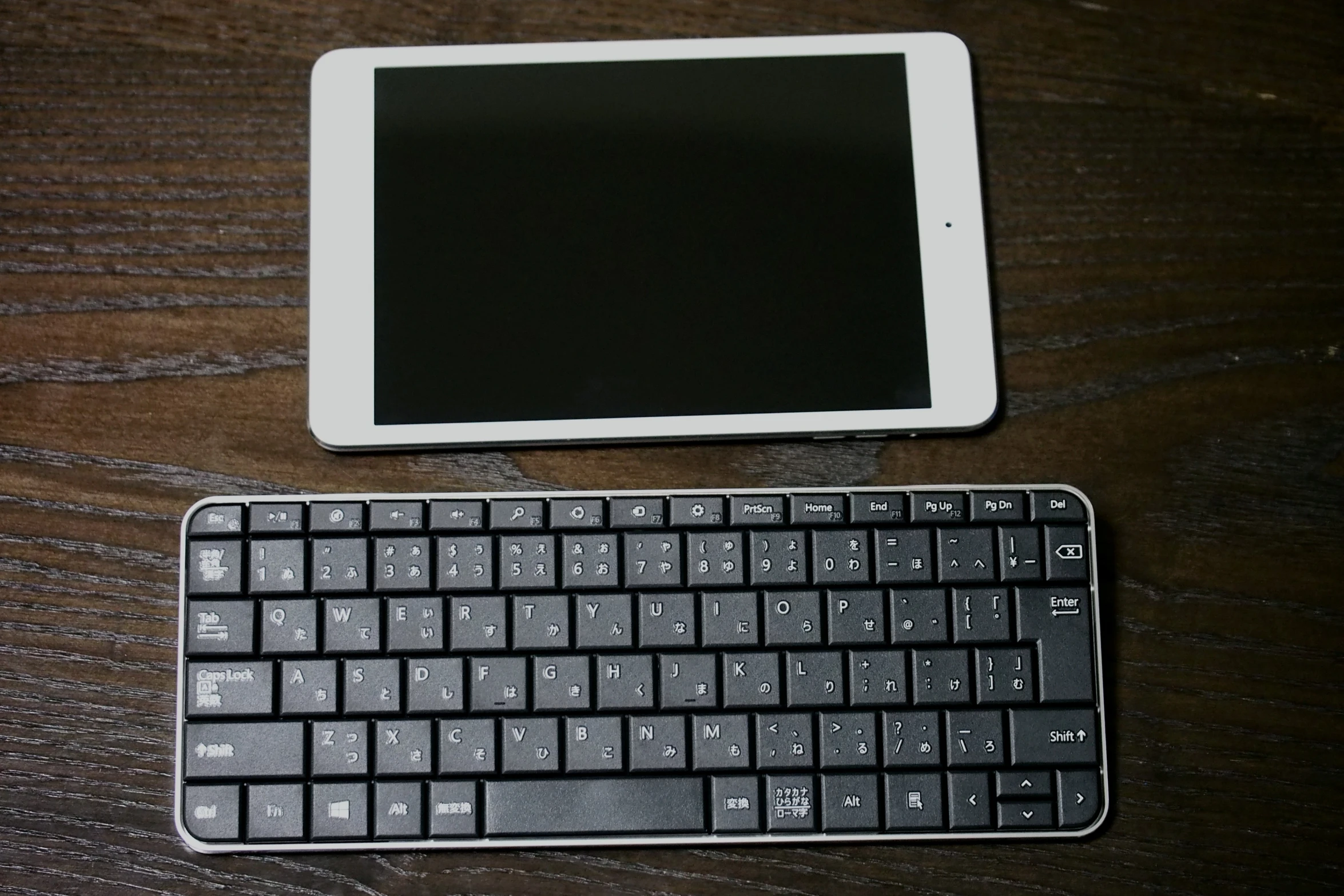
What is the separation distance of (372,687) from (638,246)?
0.30m

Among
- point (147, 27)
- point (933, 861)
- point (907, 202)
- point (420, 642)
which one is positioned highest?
point (147, 27)

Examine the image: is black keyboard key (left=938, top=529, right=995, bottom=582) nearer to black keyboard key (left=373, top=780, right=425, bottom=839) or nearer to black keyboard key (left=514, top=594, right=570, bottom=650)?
black keyboard key (left=514, top=594, right=570, bottom=650)

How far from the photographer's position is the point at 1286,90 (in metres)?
0.71

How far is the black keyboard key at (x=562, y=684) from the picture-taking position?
0.62m

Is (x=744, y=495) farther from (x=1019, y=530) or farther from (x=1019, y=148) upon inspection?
(x=1019, y=148)

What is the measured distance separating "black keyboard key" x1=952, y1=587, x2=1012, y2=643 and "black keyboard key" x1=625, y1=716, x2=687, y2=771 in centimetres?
17

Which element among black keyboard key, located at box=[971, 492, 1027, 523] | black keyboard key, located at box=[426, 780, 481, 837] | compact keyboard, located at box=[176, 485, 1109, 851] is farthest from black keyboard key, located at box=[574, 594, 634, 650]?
black keyboard key, located at box=[971, 492, 1027, 523]

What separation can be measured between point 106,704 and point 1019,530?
544 mm

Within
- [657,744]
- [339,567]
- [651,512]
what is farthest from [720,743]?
[339,567]

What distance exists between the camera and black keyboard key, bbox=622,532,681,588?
0.63 meters

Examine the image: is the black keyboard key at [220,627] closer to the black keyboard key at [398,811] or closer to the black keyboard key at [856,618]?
the black keyboard key at [398,811]

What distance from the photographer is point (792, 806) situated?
615 mm

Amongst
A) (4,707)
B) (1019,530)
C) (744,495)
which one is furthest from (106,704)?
(1019,530)

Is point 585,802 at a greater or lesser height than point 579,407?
lesser
